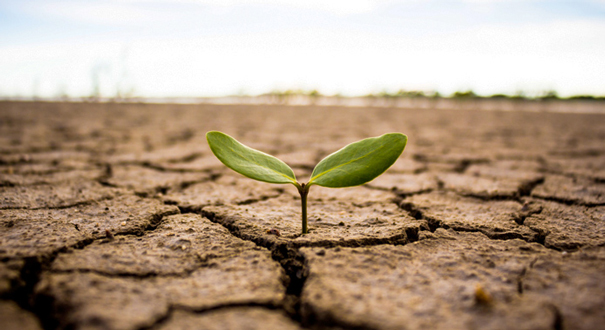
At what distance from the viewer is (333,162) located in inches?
A: 34.5

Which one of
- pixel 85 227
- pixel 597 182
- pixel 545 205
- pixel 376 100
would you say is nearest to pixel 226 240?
pixel 85 227

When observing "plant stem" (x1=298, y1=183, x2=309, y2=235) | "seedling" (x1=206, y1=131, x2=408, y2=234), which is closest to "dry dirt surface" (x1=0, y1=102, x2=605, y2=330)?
"plant stem" (x1=298, y1=183, x2=309, y2=235)

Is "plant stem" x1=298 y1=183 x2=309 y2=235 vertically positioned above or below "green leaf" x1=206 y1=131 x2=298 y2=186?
below

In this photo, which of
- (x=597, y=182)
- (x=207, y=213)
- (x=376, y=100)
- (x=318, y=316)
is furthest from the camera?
(x=376, y=100)

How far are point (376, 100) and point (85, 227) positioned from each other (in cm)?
2365

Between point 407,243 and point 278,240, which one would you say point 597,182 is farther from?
point 278,240

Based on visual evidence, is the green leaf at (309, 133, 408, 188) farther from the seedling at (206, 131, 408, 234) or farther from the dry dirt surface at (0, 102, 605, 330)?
the dry dirt surface at (0, 102, 605, 330)

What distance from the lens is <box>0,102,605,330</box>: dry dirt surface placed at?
2.05 ft

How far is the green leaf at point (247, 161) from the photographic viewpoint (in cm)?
82

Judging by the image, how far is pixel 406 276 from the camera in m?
0.76

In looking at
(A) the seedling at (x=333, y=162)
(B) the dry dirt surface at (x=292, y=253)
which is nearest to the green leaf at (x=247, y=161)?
(A) the seedling at (x=333, y=162)

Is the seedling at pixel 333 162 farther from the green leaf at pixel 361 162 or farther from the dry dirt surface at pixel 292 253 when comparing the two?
the dry dirt surface at pixel 292 253

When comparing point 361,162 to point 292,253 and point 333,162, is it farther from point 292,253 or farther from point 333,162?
point 292,253

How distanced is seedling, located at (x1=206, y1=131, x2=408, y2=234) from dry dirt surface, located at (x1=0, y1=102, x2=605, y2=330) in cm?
16
